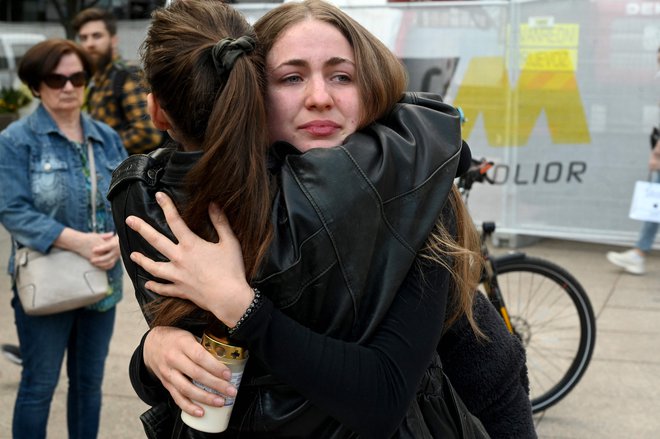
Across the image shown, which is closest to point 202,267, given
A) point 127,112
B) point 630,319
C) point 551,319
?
point 127,112

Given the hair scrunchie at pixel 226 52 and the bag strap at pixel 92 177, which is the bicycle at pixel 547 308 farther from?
the hair scrunchie at pixel 226 52

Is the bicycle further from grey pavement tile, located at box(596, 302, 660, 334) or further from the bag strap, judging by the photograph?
the bag strap

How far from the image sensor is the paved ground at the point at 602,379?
459 cm

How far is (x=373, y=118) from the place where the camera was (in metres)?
1.75

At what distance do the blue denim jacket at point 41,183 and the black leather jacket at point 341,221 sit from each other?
6.88 feet

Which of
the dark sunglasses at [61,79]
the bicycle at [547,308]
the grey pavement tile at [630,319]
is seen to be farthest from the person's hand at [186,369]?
the grey pavement tile at [630,319]

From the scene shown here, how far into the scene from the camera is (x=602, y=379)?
5.17 metres

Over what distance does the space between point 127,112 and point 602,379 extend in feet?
9.93

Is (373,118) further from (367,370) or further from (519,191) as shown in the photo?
(519,191)

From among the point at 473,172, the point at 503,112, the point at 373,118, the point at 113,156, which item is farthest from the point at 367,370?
the point at 503,112

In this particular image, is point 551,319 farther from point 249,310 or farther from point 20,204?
point 249,310

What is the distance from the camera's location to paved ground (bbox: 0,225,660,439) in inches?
181

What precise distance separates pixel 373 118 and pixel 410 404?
0.54 meters

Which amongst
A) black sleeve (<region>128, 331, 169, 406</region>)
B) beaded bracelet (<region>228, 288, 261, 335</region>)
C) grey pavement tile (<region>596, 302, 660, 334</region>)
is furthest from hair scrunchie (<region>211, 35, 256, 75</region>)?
grey pavement tile (<region>596, 302, 660, 334</region>)
